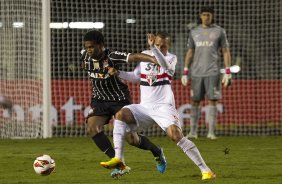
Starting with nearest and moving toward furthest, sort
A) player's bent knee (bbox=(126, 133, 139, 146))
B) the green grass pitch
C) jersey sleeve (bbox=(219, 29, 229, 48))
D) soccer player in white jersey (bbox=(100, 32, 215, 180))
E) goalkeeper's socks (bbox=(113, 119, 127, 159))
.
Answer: soccer player in white jersey (bbox=(100, 32, 215, 180)), the green grass pitch, goalkeeper's socks (bbox=(113, 119, 127, 159)), player's bent knee (bbox=(126, 133, 139, 146)), jersey sleeve (bbox=(219, 29, 229, 48))

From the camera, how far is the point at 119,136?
9305 mm

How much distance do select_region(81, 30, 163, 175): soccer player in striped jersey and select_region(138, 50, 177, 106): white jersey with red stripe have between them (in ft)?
1.05

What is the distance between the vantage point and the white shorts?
9203 millimetres

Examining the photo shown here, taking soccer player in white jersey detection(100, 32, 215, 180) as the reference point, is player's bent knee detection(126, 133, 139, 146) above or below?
below

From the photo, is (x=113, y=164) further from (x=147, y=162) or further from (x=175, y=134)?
(x=147, y=162)

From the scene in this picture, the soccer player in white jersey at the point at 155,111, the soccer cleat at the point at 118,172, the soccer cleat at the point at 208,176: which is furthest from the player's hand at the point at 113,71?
the soccer cleat at the point at 208,176

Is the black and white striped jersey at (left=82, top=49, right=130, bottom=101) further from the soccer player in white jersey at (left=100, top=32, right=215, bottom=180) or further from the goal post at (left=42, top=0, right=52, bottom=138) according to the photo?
the goal post at (left=42, top=0, right=52, bottom=138)

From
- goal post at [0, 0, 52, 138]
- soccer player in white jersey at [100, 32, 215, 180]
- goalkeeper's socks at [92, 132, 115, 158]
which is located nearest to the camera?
soccer player in white jersey at [100, 32, 215, 180]

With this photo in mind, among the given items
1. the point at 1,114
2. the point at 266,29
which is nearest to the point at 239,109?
the point at 266,29

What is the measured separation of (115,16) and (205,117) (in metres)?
2.77

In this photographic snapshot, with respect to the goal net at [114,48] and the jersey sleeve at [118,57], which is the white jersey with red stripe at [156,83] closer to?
the jersey sleeve at [118,57]

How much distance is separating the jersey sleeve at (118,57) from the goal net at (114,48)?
6.69m

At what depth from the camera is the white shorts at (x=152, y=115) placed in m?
9.20

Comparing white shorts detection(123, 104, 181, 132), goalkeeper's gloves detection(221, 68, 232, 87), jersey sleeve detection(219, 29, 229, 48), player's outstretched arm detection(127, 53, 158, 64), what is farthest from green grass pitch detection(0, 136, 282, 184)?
jersey sleeve detection(219, 29, 229, 48)
